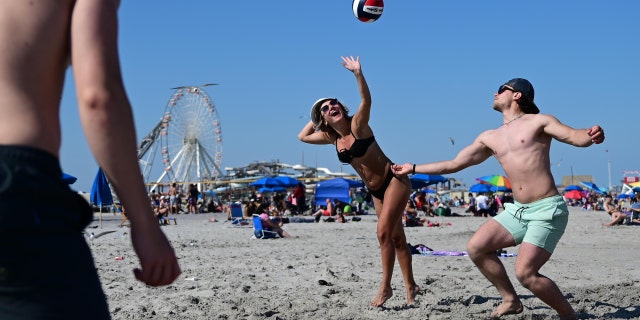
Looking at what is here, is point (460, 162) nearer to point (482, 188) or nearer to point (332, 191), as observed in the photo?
point (332, 191)

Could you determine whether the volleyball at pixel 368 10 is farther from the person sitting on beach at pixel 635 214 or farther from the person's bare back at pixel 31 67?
the person sitting on beach at pixel 635 214

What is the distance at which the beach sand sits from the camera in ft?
20.3

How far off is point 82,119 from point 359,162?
5.06m

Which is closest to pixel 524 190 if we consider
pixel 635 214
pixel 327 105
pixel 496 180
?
pixel 327 105

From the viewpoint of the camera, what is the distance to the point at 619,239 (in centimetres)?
1633

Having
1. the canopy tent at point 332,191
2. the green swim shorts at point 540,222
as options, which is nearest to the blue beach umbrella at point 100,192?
the canopy tent at point 332,191

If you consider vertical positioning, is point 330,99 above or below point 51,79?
above

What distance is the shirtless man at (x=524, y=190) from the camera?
5312 mm

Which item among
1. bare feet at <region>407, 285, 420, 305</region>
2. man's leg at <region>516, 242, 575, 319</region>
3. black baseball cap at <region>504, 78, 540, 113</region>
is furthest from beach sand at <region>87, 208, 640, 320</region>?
black baseball cap at <region>504, 78, 540, 113</region>

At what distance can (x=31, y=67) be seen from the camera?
5.73 feet

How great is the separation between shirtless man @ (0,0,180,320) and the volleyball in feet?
24.4

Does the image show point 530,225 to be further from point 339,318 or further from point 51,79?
point 51,79

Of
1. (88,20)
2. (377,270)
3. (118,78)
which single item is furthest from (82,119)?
(377,270)

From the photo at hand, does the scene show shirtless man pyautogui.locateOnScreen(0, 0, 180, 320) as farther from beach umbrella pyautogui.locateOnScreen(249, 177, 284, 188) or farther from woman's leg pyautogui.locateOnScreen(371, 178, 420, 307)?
beach umbrella pyautogui.locateOnScreen(249, 177, 284, 188)
